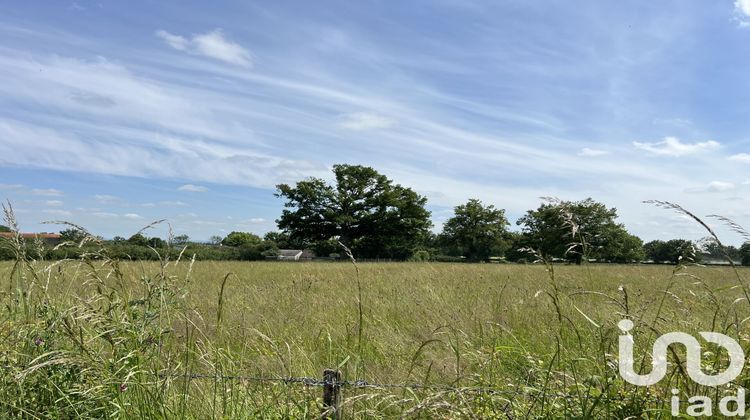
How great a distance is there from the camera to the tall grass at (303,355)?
227cm


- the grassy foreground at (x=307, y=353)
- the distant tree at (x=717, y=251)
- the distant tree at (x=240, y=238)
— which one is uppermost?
the distant tree at (x=240, y=238)

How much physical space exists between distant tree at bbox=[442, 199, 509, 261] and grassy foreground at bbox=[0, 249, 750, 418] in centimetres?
6182

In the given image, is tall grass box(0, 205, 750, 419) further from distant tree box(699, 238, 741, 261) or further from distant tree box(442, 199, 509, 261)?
distant tree box(442, 199, 509, 261)

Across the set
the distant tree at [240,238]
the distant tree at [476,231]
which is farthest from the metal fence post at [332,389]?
the distant tree at [240,238]

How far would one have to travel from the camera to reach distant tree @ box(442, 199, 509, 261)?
2719 inches

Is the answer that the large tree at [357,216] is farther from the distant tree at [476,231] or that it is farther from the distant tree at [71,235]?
the distant tree at [71,235]

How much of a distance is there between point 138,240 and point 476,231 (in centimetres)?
6767

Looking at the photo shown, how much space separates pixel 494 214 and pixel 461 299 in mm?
64425

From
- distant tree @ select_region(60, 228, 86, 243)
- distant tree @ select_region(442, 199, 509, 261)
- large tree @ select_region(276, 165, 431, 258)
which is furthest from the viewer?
distant tree @ select_region(442, 199, 509, 261)

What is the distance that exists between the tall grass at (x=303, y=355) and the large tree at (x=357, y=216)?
46.6 m

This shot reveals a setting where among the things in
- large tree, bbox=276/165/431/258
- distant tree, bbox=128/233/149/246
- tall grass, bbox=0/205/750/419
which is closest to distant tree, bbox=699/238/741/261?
tall grass, bbox=0/205/750/419

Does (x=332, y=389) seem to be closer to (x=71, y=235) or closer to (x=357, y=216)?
(x=71, y=235)

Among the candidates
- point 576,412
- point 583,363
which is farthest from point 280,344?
point 576,412

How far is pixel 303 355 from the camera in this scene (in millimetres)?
4191
